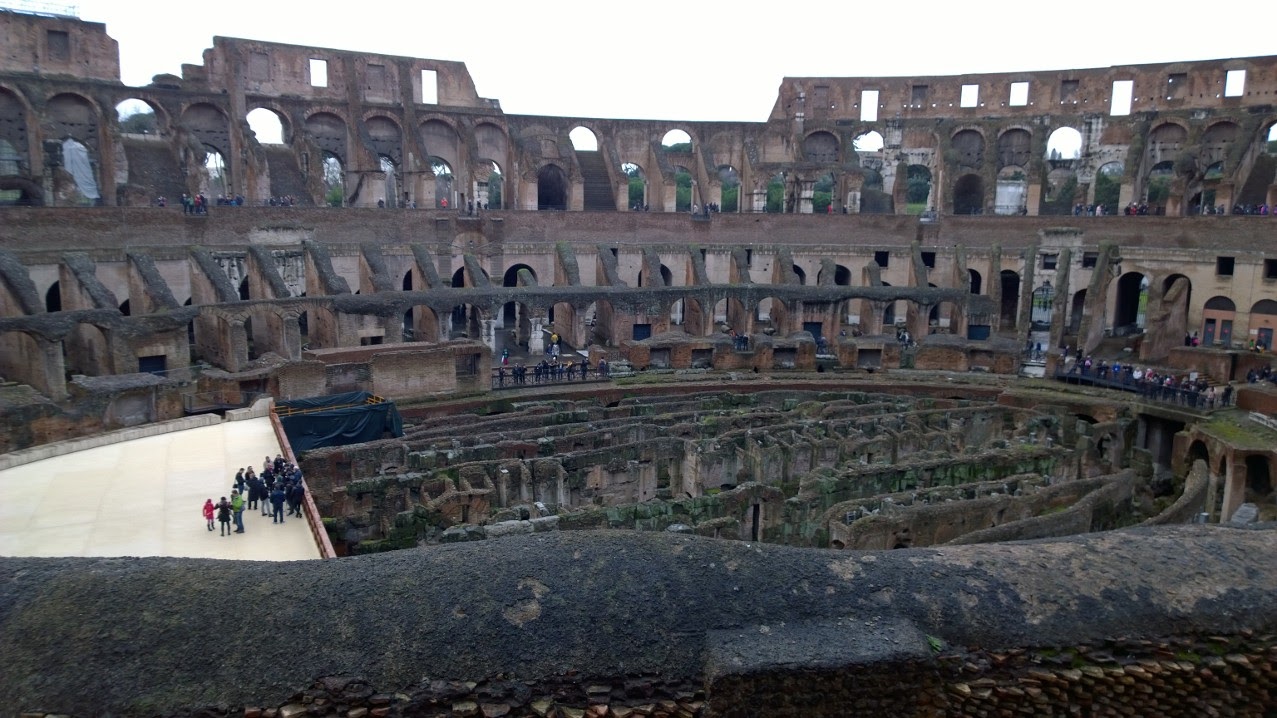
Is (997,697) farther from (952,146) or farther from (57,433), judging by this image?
(952,146)

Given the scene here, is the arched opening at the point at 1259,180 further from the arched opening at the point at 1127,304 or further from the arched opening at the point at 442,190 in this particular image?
the arched opening at the point at 442,190

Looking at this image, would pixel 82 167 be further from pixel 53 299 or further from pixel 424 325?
pixel 424 325


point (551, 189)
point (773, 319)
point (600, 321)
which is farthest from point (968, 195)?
point (600, 321)

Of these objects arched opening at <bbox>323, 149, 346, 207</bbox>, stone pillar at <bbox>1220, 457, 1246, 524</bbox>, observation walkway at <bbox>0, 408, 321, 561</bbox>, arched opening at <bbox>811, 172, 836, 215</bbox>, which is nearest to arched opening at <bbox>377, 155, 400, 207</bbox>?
arched opening at <bbox>323, 149, 346, 207</bbox>

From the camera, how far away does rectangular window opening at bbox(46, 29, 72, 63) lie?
31.0m

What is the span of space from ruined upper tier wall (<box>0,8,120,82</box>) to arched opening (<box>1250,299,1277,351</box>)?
1492 inches

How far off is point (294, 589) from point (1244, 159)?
36.0 meters

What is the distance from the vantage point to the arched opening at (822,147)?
40.9m

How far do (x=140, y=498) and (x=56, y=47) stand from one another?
875 inches

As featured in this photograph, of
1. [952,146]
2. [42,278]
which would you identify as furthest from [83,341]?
[952,146]

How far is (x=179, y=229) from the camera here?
1136 inches

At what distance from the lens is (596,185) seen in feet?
129

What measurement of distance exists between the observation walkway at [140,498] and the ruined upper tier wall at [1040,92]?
95.0 feet

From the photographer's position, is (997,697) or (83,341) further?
(83,341)
